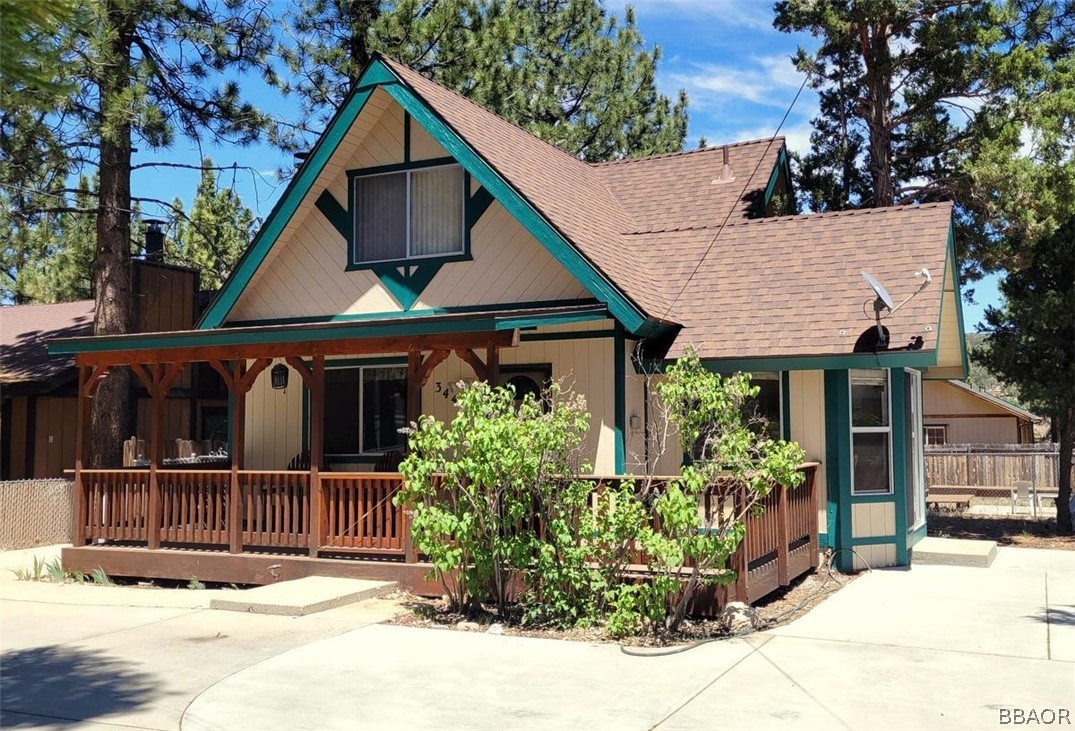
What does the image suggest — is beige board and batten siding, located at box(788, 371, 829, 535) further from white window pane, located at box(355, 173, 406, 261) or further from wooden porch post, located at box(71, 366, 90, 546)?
wooden porch post, located at box(71, 366, 90, 546)

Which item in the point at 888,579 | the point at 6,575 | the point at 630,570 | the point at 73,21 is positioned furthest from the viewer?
the point at 6,575

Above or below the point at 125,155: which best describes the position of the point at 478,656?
below

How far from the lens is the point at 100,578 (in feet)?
42.7

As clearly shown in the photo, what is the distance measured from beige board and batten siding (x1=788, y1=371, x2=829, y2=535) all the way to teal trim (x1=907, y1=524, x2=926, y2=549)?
62.7 inches

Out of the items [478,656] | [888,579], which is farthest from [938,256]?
[478,656]

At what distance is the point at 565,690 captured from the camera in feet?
23.9

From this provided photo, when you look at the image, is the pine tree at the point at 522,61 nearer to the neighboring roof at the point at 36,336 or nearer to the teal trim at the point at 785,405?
the neighboring roof at the point at 36,336

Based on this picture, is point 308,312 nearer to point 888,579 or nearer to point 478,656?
point 478,656

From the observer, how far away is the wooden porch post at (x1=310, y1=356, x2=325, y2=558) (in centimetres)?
1195

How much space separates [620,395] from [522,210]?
258cm

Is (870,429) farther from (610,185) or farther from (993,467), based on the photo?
(993,467)

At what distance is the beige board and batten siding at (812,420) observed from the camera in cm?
1254

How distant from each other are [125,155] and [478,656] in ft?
43.9

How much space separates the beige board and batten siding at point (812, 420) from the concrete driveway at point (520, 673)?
6.57 ft
